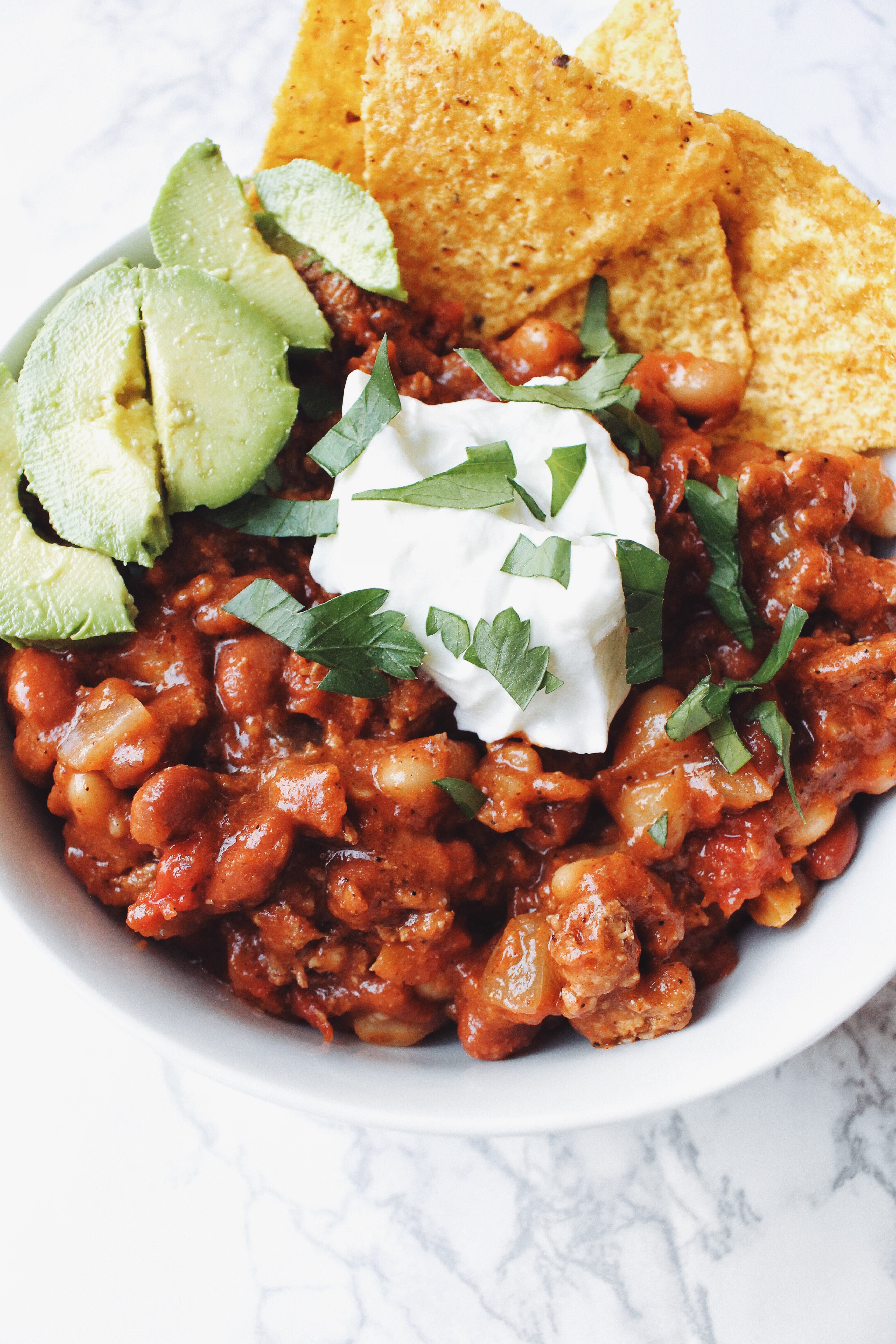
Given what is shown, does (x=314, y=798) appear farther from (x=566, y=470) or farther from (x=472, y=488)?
(x=566, y=470)

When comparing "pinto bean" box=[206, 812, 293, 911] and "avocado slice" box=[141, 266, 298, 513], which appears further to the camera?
"avocado slice" box=[141, 266, 298, 513]

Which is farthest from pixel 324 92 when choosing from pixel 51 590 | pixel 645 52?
pixel 51 590

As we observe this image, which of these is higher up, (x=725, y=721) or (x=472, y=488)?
(x=472, y=488)

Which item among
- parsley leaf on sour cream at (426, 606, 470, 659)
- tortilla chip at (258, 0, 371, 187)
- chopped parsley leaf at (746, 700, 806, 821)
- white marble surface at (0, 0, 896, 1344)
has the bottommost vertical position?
white marble surface at (0, 0, 896, 1344)

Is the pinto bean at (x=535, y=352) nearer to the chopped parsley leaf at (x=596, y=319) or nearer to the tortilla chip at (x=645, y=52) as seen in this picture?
the chopped parsley leaf at (x=596, y=319)

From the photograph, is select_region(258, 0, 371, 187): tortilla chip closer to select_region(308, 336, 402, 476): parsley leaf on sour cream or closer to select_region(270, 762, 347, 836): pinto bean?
A: select_region(308, 336, 402, 476): parsley leaf on sour cream

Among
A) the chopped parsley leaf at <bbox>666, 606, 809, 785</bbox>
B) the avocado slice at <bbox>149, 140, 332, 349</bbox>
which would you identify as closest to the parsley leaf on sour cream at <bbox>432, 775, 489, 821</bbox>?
the chopped parsley leaf at <bbox>666, 606, 809, 785</bbox>

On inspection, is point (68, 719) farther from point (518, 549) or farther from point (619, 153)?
point (619, 153)
